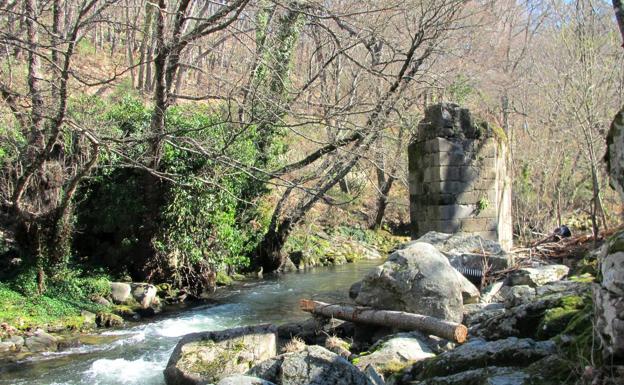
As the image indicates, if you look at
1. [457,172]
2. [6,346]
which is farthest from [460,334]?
[457,172]

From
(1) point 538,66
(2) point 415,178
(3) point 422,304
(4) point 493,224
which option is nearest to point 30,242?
(3) point 422,304

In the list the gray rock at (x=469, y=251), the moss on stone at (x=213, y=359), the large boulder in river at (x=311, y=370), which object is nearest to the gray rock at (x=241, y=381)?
the large boulder in river at (x=311, y=370)

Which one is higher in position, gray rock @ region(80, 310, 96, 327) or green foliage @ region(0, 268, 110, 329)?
green foliage @ region(0, 268, 110, 329)

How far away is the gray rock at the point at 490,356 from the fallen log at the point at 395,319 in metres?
2.38

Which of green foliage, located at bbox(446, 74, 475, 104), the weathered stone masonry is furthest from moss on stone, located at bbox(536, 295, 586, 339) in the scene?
green foliage, located at bbox(446, 74, 475, 104)

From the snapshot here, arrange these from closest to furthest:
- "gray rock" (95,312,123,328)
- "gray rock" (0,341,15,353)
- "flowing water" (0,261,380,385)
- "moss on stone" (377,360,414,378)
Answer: "moss on stone" (377,360,414,378) < "flowing water" (0,261,380,385) < "gray rock" (0,341,15,353) < "gray rock" (95,312,123,328)

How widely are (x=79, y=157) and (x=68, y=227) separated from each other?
4.17 ft

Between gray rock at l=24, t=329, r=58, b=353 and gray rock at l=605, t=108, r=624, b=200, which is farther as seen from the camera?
gray rock at l=24, t=329, r=58, b=353

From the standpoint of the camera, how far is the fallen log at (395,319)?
249 inches

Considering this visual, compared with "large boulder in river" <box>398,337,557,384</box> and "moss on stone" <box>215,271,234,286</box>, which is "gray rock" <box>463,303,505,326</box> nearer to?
"large boulder in river" <box>398,337,557,384</box>

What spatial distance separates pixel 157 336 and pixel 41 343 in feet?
5.27

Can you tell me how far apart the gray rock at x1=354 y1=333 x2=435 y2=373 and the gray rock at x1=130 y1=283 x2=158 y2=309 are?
18.7 ft

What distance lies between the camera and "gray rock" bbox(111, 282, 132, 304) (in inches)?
426

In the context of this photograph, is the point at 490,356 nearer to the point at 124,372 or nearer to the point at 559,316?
the point at 559,316
